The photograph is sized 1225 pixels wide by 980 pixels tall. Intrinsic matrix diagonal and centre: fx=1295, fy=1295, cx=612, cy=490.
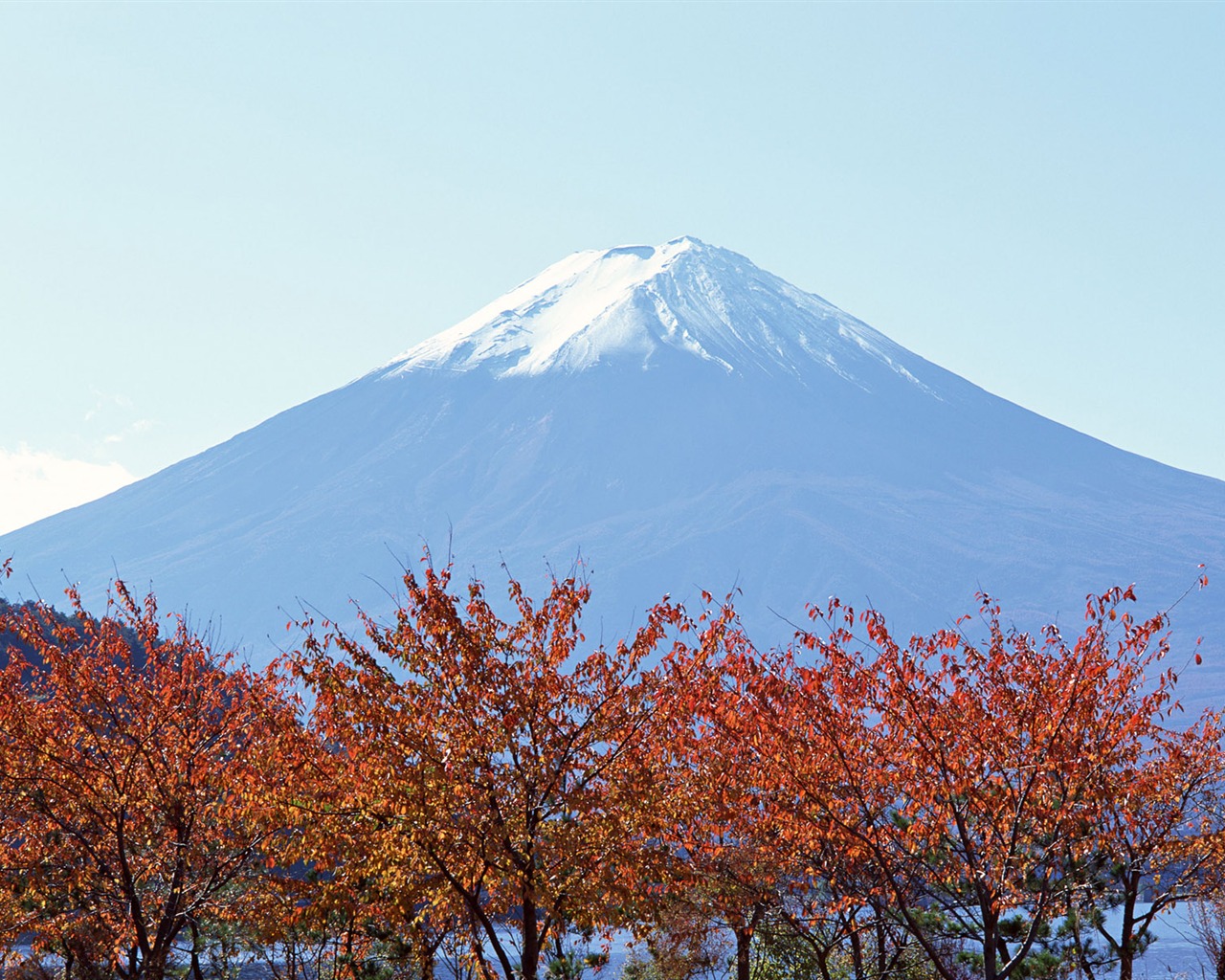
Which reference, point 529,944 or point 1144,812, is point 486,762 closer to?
point 529,944

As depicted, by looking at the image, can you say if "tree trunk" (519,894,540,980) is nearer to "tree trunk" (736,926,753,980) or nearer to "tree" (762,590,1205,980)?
"tree" (762,590,1205,980)

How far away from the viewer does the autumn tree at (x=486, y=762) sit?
1208 cm

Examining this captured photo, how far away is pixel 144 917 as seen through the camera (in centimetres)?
1489

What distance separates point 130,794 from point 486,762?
14.1 ft

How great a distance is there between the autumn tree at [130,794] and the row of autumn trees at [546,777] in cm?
5

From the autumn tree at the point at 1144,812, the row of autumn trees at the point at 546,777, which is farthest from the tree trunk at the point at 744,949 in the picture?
the autumn tree at the point at 1144,812

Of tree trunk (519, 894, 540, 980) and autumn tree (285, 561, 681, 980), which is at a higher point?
autumn tree (285, 561, 681, 980)

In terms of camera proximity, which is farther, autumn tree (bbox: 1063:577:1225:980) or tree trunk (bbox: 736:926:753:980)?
tree trunk (bbox: 736:926:753:980)

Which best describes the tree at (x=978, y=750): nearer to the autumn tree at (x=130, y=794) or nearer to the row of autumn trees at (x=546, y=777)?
the row of autumn trees at (x=546, y=777)

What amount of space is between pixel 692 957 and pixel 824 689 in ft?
23.1

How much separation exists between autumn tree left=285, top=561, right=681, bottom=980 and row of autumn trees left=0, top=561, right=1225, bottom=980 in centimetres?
3

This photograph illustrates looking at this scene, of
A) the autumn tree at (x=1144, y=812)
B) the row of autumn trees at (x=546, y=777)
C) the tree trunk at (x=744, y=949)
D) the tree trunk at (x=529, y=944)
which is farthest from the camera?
the tree trunk at (x=744, y=949)

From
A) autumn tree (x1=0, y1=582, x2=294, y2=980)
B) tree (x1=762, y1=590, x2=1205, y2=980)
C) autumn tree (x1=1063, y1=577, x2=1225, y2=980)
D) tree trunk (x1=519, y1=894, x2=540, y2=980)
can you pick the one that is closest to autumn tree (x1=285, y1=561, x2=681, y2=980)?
tree trunk (x1=519, y1=894, x2=540, y2=980)

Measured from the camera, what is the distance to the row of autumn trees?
12203 millimetres
